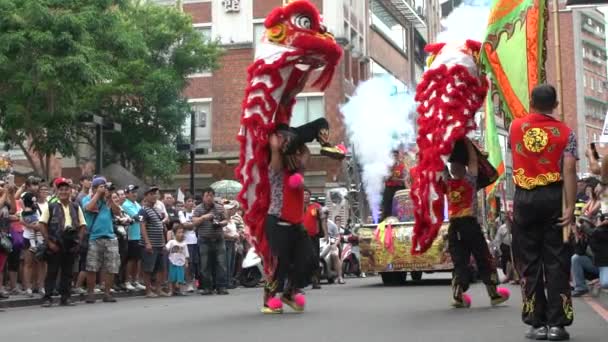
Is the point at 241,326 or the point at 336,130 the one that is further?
the point at 336,130

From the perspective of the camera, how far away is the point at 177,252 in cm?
1644

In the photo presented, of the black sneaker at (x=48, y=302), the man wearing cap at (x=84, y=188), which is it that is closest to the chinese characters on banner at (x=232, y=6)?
the man wearing cap at (x=84, y=188)

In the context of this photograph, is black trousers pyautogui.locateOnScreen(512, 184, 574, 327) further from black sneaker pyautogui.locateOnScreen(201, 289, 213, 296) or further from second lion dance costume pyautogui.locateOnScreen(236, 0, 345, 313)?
black sneaker pyautogui.locateOnScreen(201, 289, 213, 296)

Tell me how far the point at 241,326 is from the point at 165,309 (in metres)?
3.30

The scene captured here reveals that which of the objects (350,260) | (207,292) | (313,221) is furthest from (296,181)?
(350,260)

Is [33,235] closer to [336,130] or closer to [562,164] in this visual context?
[562,164]

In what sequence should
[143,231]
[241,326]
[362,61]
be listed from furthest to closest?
[362,61]
[143,231]
[241,326]

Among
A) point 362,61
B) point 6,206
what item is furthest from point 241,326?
point 362,61

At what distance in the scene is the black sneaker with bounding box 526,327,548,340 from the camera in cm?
693

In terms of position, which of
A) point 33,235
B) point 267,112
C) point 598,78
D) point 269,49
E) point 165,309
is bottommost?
point 165,309

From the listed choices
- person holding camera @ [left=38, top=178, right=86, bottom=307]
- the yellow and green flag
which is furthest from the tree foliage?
the yellow and green flag

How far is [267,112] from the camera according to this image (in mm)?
10016

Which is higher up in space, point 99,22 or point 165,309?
point 99,22

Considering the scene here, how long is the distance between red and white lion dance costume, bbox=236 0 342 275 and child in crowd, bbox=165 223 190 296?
630 cm
